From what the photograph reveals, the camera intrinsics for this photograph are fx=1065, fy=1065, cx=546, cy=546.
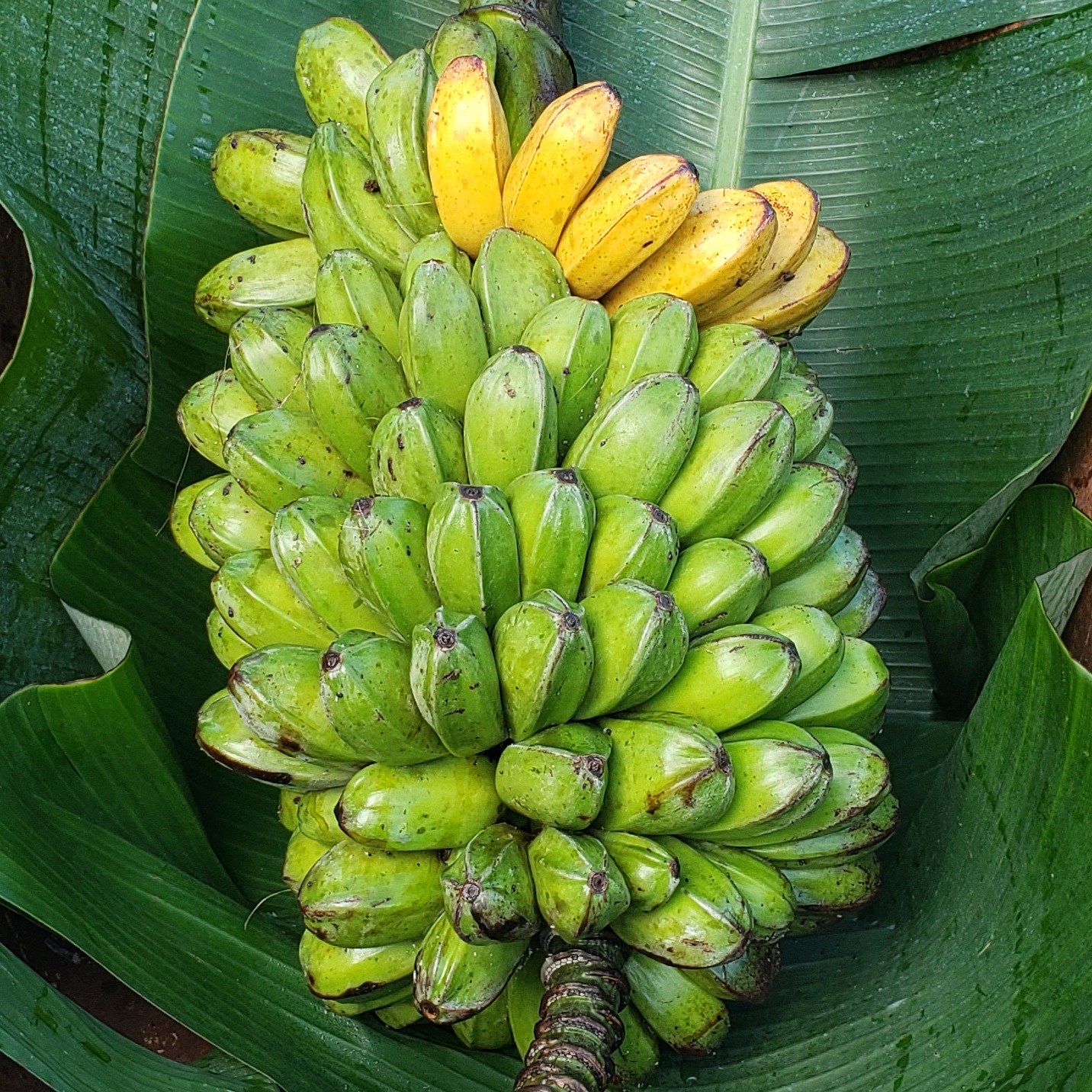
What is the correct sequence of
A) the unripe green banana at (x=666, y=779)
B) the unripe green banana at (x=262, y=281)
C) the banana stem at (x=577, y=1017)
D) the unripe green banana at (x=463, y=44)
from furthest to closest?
the unripe green banana at (x=262, y=281) → the unripe green banana at (x=463, y=44) → the unripe green banana at (x=666, y=779) → the banana stem at (x=577, y=1017)

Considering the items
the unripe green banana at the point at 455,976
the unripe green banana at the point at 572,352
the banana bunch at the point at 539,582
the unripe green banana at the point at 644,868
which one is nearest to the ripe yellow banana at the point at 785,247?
the banana bunch at the point at 539,582

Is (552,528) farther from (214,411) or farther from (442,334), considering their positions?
(214,411)

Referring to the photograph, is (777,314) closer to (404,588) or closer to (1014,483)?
(1014,483)

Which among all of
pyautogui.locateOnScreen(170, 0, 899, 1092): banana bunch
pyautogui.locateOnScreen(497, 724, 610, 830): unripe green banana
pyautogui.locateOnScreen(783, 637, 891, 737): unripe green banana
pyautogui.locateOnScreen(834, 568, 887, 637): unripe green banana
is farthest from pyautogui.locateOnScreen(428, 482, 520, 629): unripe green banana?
pyautogui.locateOnScreen(834, 568, 887, 637): unripe green banana

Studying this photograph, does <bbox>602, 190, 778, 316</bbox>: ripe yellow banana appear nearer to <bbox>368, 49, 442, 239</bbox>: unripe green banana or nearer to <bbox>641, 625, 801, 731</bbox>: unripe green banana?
<bbox>368, 49, 442, 239</bbox>: unripe green banana

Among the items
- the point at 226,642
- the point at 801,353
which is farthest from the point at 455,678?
the point at 801,353

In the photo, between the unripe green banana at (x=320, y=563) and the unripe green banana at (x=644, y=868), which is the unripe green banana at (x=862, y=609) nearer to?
the unripe green banana at (x=644, y=868)
